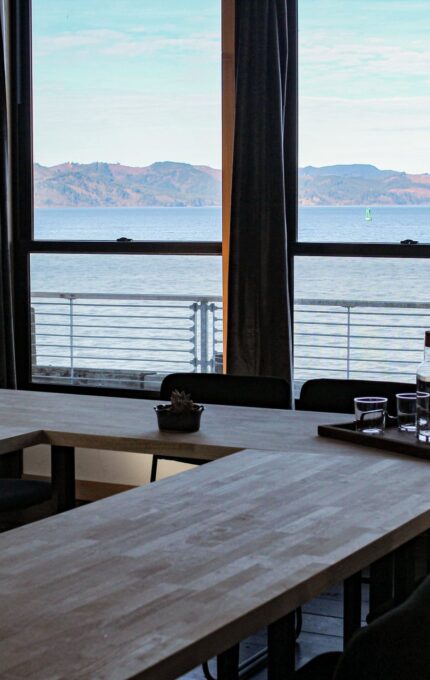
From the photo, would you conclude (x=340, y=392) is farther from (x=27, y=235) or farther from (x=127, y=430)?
(x=27, y=235)

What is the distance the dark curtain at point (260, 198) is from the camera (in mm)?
4684

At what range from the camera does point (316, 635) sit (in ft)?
11.8

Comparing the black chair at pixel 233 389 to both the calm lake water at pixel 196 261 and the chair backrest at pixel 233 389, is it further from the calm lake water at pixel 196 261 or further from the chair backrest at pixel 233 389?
the calm lake water at pixel 196 261

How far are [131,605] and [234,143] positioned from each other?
3.36m

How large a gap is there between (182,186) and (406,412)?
2.58 m

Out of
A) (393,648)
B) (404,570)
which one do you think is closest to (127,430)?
(404,570)

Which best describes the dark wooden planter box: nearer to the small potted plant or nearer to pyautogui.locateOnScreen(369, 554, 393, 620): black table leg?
the small potted plant

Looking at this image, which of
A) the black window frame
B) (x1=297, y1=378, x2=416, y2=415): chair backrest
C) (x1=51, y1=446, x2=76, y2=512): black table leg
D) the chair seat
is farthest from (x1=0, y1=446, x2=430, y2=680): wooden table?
the black window frame

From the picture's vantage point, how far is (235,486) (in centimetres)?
254

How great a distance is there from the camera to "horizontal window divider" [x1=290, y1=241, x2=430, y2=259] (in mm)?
4688

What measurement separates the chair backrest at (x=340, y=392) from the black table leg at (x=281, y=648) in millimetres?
1487

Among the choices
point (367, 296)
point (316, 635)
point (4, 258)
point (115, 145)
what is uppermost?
point (115, 145)

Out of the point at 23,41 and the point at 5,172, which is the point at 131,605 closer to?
the point at 5,172

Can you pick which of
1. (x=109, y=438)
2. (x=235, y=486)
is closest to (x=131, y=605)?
(x=235, y=486)
